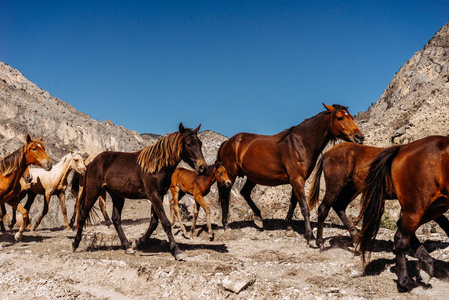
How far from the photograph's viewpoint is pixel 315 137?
8.02 metres

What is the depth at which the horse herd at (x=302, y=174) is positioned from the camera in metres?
4.48

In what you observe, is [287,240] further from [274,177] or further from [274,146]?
[274,146]

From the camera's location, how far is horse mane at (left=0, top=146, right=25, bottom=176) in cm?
830

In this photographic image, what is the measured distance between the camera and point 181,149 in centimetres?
651

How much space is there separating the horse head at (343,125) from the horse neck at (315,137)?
0.50ft

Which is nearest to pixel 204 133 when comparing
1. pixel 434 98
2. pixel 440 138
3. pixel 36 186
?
pixel 434 98

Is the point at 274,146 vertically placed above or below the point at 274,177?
above

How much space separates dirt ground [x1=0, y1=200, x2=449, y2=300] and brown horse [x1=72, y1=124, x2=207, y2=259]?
2.69 ft

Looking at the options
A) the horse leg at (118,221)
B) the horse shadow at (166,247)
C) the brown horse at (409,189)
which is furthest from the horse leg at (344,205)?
the horse leg at (118,221)

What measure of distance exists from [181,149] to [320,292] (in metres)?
3.46

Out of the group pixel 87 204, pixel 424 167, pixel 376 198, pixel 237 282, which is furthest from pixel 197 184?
pixel 424 167

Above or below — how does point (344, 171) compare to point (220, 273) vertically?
above

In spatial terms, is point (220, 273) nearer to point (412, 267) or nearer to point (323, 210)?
point (323, 210)

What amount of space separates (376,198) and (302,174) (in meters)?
2.95
